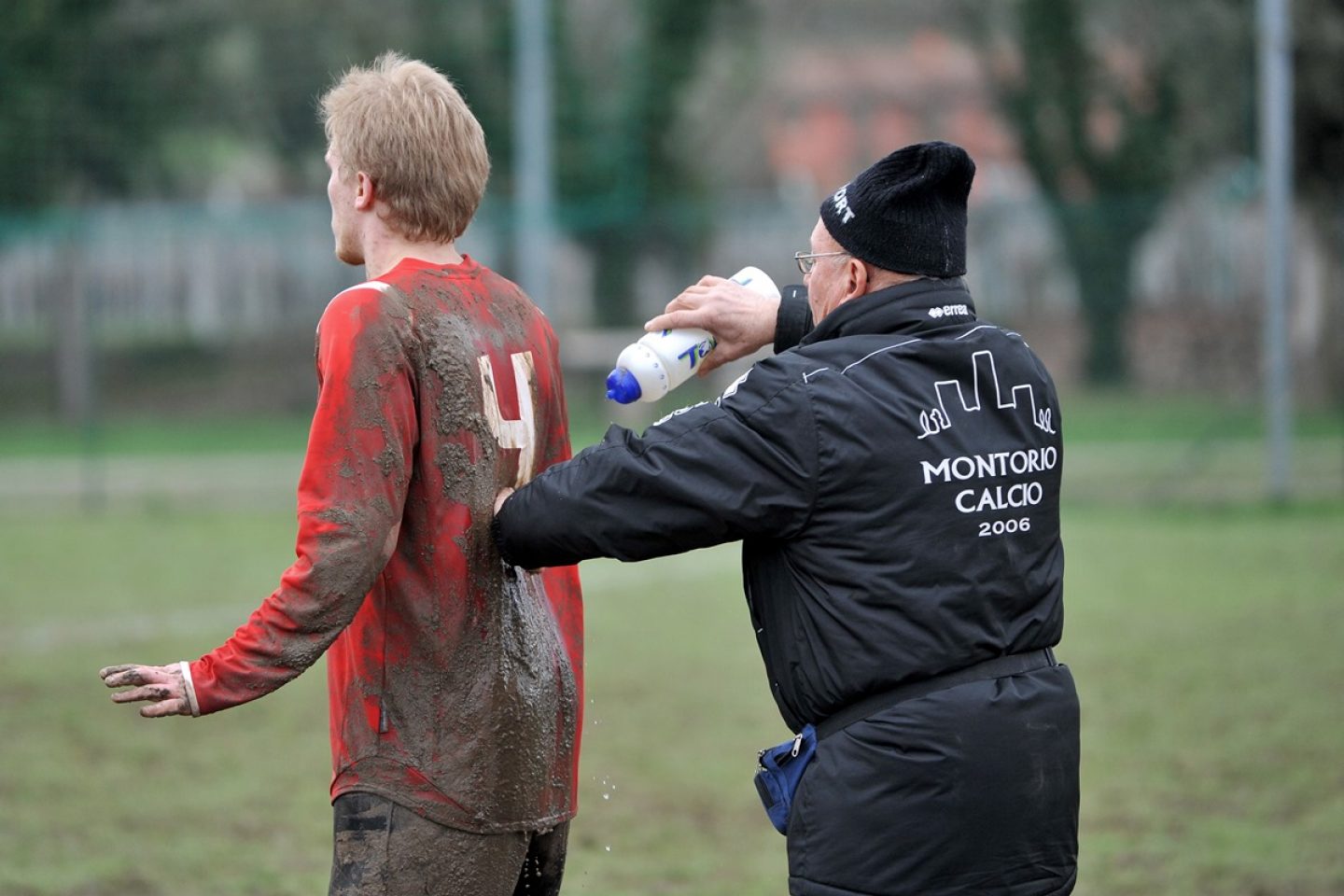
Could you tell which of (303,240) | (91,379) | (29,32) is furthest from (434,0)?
Result: (91,379)

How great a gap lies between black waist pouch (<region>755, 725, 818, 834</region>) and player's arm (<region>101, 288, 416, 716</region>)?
2.75 ft

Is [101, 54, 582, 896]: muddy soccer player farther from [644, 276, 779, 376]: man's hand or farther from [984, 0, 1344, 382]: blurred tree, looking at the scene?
[984, 0, 1344, 382]: blurred tree

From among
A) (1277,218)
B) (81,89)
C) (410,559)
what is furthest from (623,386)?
(81,89)

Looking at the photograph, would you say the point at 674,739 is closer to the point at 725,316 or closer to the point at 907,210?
the point at 725,316

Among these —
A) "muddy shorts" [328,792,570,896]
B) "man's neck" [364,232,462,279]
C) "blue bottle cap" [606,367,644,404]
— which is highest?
"man's neck" [364,232,462,279]

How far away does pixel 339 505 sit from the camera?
3080 millimetres

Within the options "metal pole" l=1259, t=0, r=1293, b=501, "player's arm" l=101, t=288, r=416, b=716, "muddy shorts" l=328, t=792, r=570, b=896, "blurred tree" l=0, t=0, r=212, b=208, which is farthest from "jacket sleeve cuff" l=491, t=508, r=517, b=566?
"blurred tree" l=0, t=0, r=212, b=208

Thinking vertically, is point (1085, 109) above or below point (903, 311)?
above

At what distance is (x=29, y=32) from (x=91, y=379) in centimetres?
519

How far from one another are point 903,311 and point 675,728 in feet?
18.1

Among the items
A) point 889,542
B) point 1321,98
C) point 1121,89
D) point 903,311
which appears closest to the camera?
point 889,542

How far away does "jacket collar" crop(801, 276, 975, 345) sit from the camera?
3.25 meters

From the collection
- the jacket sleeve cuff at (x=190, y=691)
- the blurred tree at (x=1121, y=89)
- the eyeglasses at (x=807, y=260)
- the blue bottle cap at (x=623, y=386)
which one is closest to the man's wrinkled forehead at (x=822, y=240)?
the eyeglasses at (x=807, y=260)

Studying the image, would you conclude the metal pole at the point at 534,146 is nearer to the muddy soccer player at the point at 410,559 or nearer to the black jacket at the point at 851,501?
the muddy soccer player at the point at 410,559
